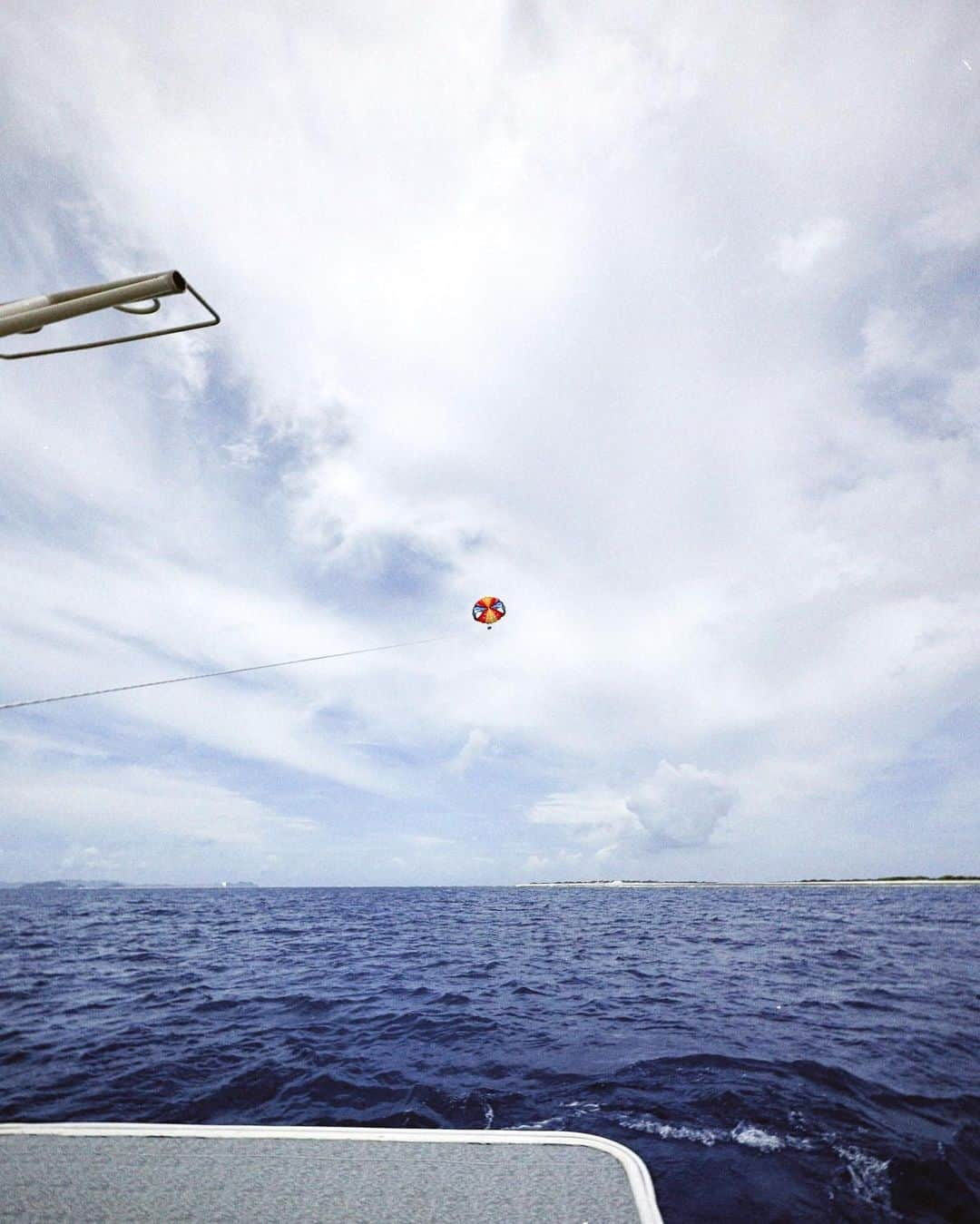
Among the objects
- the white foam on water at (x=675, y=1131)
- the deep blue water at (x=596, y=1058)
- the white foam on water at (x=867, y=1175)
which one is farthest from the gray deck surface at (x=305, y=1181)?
the white foam on water at (x=867, y=1175)

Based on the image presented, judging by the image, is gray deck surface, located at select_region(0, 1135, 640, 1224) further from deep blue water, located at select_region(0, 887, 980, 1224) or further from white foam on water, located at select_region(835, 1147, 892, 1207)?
white foam on water, located at select_region(835, 1147, 892, 1207)

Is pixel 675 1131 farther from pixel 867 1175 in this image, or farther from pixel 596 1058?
pixel 596 1058

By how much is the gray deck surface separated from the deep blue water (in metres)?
2.86

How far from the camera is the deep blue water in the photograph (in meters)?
7.46

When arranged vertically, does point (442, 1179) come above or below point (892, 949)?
below

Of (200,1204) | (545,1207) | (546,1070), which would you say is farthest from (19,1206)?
(546,1070)

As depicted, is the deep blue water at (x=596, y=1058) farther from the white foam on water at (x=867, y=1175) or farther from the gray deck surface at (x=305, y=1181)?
the gray deck surface at (x=305, y=1181)

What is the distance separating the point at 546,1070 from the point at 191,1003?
36.2 feet

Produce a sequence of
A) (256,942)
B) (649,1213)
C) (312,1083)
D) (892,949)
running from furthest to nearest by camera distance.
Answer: (256,942) → (892,949) → (312,1083) → (649,1213)

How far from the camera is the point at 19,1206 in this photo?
4285 mm

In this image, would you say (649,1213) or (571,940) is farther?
(571,940)

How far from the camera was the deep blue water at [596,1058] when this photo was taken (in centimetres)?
746

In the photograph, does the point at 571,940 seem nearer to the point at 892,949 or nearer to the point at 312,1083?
the point at 892,949

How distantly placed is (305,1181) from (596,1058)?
27.3ft
